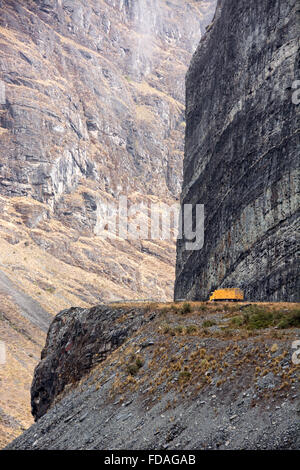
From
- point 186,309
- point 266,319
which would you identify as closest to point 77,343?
point 186,309

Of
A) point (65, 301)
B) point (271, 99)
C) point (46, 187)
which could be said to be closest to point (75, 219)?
point (46, 187)

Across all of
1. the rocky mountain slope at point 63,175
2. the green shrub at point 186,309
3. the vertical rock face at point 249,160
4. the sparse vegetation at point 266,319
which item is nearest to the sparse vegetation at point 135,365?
the green shrub at point 186,309

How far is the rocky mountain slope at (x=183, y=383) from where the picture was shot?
50.4 feet

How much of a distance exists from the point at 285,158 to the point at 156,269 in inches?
4501

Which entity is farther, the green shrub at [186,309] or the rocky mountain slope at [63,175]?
the rocky mountain slope at [63,175]

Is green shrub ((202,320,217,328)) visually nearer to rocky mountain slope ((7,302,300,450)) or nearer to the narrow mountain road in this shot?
rocky mountain slope ((7,302,300,450))

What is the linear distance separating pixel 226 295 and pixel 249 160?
1255 cm

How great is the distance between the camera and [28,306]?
295 ft

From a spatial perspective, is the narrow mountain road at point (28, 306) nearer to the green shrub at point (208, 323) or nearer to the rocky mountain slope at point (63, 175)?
the rocky mountain slope at point (63, 175)

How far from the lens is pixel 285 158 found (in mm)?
37531

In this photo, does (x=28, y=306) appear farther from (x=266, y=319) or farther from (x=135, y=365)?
(x=266, y=319)

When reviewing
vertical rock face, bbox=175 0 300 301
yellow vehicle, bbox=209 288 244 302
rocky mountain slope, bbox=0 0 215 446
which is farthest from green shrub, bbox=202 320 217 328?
rocky mountain slope, bbox=0 0 215 446

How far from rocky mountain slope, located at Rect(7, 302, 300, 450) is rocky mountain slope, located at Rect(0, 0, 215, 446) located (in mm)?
45740

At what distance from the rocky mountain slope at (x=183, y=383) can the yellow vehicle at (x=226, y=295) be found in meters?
4.43
